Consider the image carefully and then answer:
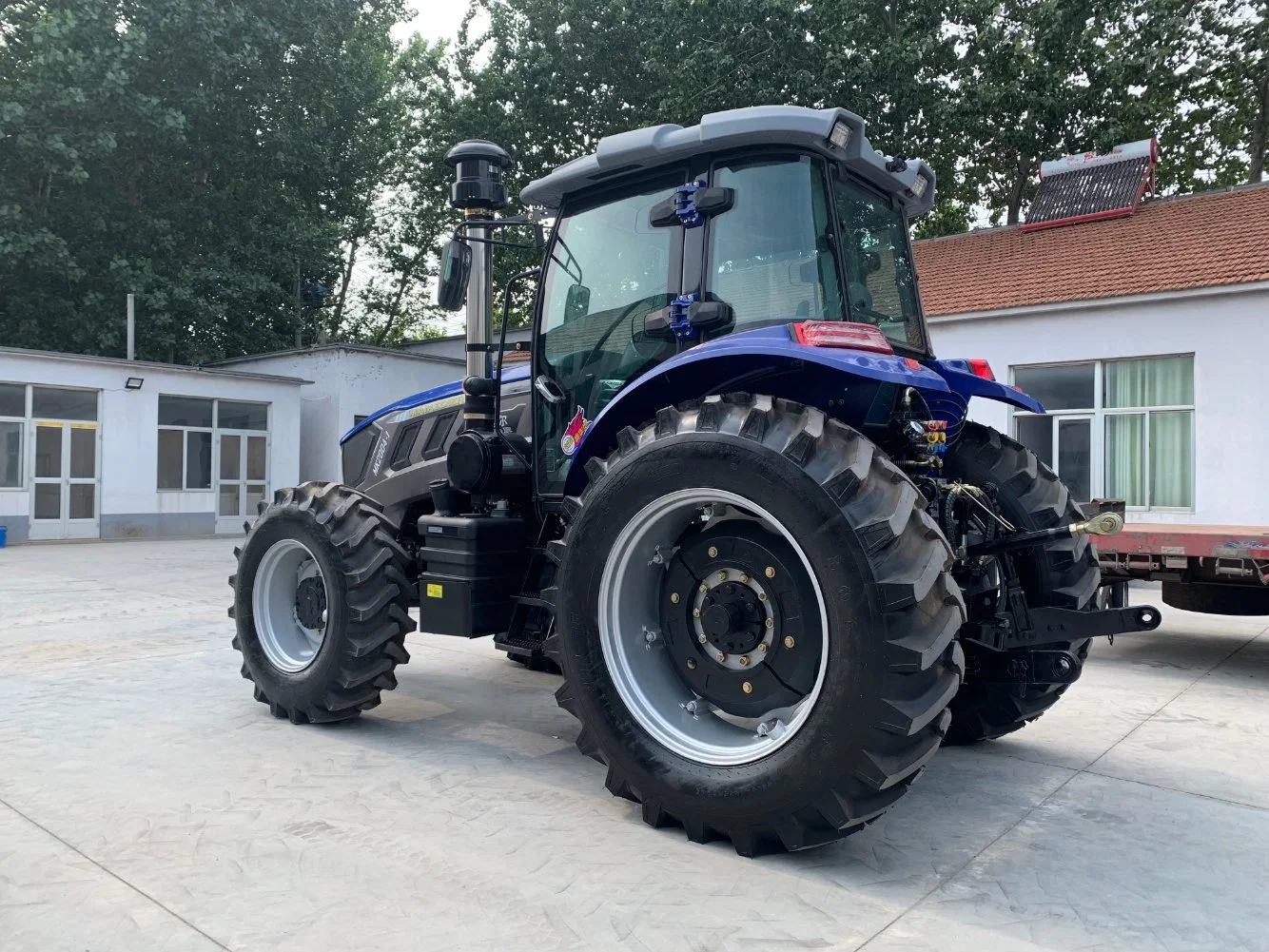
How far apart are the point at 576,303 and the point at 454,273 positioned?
1.86 ft

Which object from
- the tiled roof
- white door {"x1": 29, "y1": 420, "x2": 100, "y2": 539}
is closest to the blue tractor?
the tiled roof

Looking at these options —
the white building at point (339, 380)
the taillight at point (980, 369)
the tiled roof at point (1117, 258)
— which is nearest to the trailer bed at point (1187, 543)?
the taillight at point (980, 369)

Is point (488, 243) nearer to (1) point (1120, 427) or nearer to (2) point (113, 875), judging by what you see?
(2) point (113, 875)

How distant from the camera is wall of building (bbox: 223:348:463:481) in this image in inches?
861

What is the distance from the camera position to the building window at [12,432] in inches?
688

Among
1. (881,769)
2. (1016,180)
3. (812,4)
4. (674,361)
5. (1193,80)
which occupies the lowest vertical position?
(881,769)

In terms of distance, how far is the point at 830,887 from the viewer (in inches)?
118

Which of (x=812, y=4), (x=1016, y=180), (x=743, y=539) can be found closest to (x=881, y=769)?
(x=743, y=539)

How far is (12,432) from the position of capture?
17.6 metres

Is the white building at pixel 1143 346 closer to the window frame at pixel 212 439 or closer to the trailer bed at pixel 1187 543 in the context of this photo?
the trailer bed at pixel 1187 543

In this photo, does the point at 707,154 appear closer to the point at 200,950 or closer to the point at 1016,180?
the point at 200,950

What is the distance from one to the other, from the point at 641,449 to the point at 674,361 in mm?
368

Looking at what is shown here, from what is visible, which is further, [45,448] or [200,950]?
[45,448]

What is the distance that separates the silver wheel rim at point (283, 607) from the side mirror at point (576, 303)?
72.3 inches
